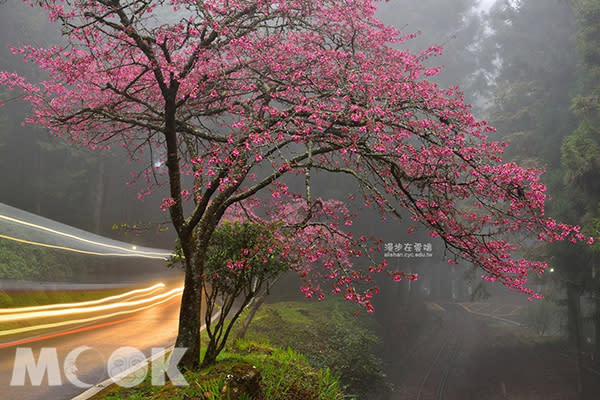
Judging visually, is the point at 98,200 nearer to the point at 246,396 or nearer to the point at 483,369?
the point at 246,396

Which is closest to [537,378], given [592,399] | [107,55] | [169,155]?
[592,399]

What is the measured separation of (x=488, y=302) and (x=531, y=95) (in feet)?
110

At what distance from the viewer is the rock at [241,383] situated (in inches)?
196

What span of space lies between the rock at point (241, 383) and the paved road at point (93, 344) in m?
3.15

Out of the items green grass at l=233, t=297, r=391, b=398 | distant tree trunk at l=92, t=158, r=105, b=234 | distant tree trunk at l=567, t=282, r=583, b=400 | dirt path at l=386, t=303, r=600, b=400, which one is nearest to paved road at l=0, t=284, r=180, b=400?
green grass at l=233, t=297, r=391, b=398

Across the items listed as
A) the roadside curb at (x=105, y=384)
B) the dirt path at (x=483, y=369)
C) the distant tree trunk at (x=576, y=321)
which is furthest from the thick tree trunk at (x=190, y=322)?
the distant tree trunk at (x=576, y=321)

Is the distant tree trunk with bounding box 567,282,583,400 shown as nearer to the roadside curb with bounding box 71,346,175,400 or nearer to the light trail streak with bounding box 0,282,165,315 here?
the roadside curb with bounding box 71,346,175,400

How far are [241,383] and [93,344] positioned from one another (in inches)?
240

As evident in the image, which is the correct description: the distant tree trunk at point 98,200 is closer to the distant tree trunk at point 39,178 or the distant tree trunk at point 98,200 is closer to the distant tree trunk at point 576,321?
the distant tree trunk at point 39,178

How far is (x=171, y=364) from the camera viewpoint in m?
6.81

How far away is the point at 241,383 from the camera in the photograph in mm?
5086

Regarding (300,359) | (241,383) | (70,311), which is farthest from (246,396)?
(70,311)

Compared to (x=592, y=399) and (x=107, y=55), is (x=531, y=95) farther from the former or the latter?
(x=107, y=55)

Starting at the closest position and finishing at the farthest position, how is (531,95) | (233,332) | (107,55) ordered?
(107,55) → (233,332) → (531,95)
